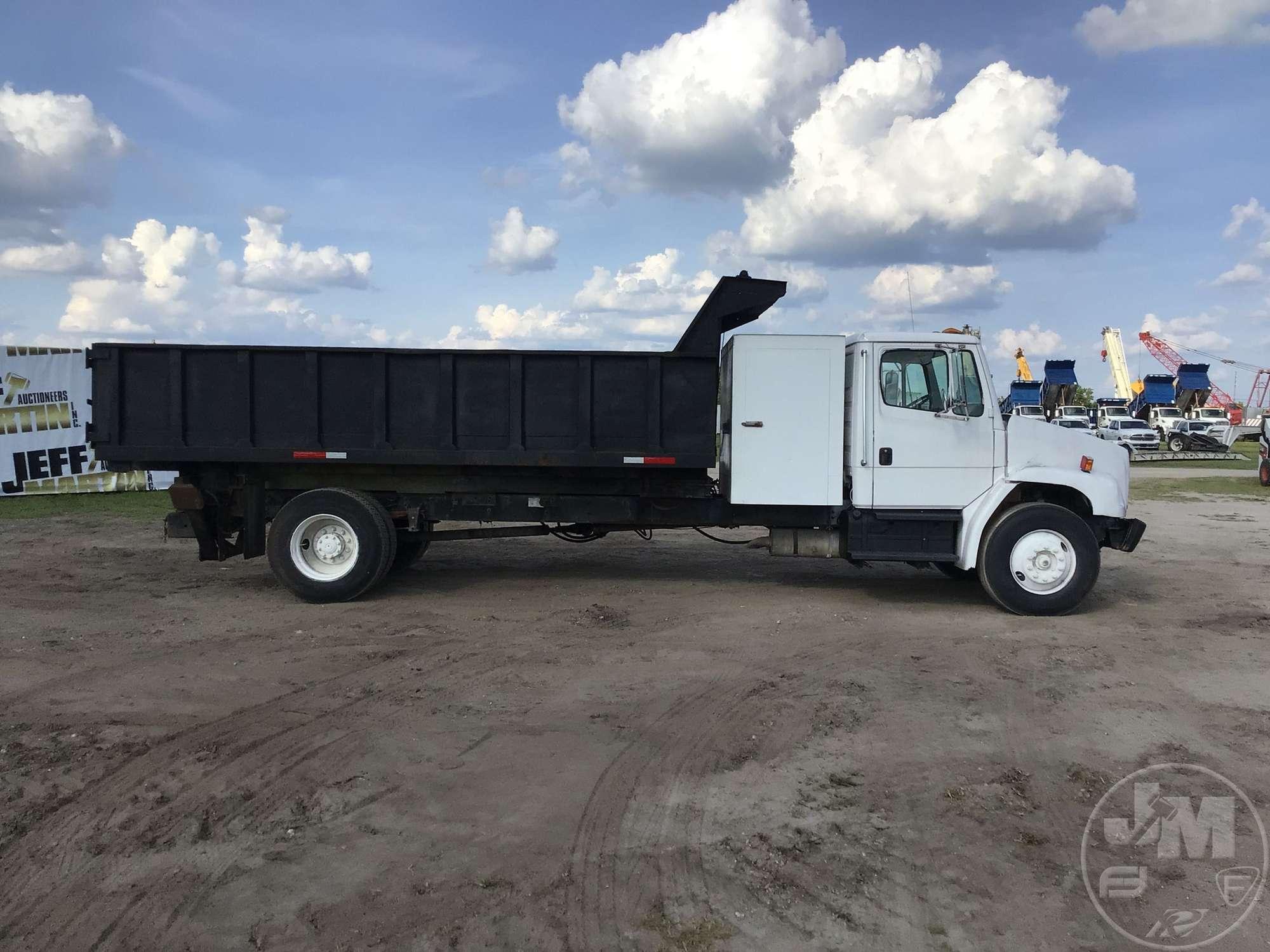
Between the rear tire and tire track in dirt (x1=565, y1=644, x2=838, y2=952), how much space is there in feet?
13.7

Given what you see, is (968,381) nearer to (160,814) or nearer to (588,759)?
(588,759)

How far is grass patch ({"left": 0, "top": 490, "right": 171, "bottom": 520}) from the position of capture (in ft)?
52.5

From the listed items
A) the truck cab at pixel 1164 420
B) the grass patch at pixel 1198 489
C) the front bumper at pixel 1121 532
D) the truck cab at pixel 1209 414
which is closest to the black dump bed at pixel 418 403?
the front bumper at pixel 1121 532

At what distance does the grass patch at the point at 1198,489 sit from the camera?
20.5 meters

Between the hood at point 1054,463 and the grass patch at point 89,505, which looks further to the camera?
the grass patch at point 89,505

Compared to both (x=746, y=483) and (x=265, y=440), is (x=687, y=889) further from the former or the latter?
(x=265, y=440)

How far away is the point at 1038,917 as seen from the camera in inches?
139

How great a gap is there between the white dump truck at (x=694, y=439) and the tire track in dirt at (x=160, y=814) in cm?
309

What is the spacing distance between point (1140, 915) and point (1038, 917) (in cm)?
41

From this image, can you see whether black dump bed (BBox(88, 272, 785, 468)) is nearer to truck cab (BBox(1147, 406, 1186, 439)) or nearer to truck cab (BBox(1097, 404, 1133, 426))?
truck cab (BBox(1097, 404, 1133, 426))

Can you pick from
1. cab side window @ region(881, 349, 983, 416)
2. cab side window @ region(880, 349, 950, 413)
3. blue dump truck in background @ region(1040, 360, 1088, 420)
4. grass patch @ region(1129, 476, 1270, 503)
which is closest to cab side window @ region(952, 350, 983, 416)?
cab side window @ region(881, 349, 983, 416)

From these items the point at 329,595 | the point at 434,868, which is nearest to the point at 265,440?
the point at 329,595

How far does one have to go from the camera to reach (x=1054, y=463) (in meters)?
8.65

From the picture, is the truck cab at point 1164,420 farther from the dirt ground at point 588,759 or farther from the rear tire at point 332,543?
the rear tire at point 332,543
